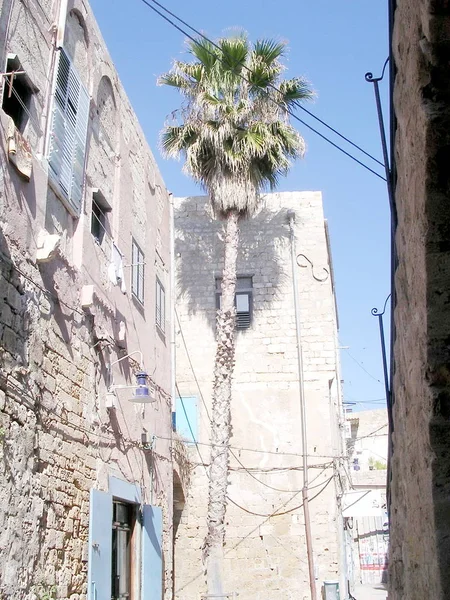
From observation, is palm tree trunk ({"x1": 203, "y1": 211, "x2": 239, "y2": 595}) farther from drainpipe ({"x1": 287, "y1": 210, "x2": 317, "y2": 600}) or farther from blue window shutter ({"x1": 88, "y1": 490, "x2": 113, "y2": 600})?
blue window shutter ({"x1": 88, "y1": 490, "x2": 113, "y2": 600})

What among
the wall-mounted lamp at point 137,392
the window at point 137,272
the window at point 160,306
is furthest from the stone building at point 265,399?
the wall-mounted lamp at point 137,392

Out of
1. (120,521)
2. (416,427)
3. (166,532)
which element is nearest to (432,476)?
(416,427)

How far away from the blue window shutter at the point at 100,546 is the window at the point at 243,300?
9.58 meters

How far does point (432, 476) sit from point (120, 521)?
760cm

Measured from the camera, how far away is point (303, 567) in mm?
15438

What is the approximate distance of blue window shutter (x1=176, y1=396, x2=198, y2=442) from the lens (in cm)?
1698

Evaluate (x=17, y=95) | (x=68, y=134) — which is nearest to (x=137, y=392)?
(x=68, y=134)

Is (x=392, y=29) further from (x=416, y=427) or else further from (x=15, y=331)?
(x=15, y=331)

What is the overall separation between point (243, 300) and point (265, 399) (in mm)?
2646

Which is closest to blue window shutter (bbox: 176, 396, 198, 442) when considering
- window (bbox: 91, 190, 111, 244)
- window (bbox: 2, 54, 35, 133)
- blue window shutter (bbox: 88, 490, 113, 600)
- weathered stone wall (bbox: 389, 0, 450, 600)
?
window (bbox: 91, 190, 111, 244)

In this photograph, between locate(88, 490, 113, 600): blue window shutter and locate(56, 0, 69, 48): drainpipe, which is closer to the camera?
locate(88, 490, 113, 600): blue window shutter

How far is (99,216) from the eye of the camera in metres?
9.80

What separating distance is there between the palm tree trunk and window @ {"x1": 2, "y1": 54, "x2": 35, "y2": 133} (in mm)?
7100

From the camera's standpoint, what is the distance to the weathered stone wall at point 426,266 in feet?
8.72
